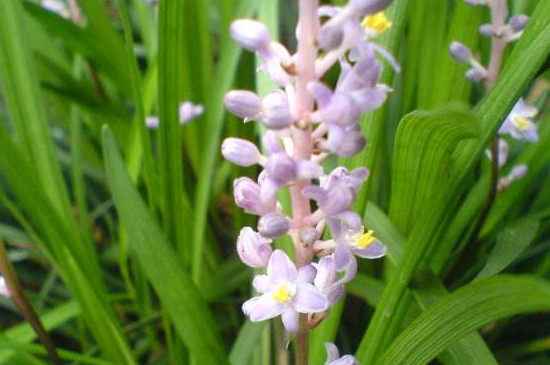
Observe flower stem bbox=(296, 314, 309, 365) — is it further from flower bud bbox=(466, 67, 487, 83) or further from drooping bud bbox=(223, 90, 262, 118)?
flower bud bbox=(466, 67, 487, 83)

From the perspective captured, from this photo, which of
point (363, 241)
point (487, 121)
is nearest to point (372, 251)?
point (363, 241)

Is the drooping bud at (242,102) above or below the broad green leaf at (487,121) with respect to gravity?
above

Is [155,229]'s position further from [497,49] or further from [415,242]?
[497,49]

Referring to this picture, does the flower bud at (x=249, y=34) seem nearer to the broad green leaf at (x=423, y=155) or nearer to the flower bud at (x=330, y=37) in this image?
the flower bud at (x=330, y=37)

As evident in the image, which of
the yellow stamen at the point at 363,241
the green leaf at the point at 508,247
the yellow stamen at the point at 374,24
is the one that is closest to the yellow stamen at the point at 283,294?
the yellow stamen at the point at 363,241

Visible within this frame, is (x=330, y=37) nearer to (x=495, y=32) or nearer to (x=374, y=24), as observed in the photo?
(x=374, y=24)

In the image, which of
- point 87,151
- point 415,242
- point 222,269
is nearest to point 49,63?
point 87,151

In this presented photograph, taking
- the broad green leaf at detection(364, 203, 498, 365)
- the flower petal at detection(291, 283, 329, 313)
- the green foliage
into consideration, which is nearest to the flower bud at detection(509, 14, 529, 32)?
the green foliage
